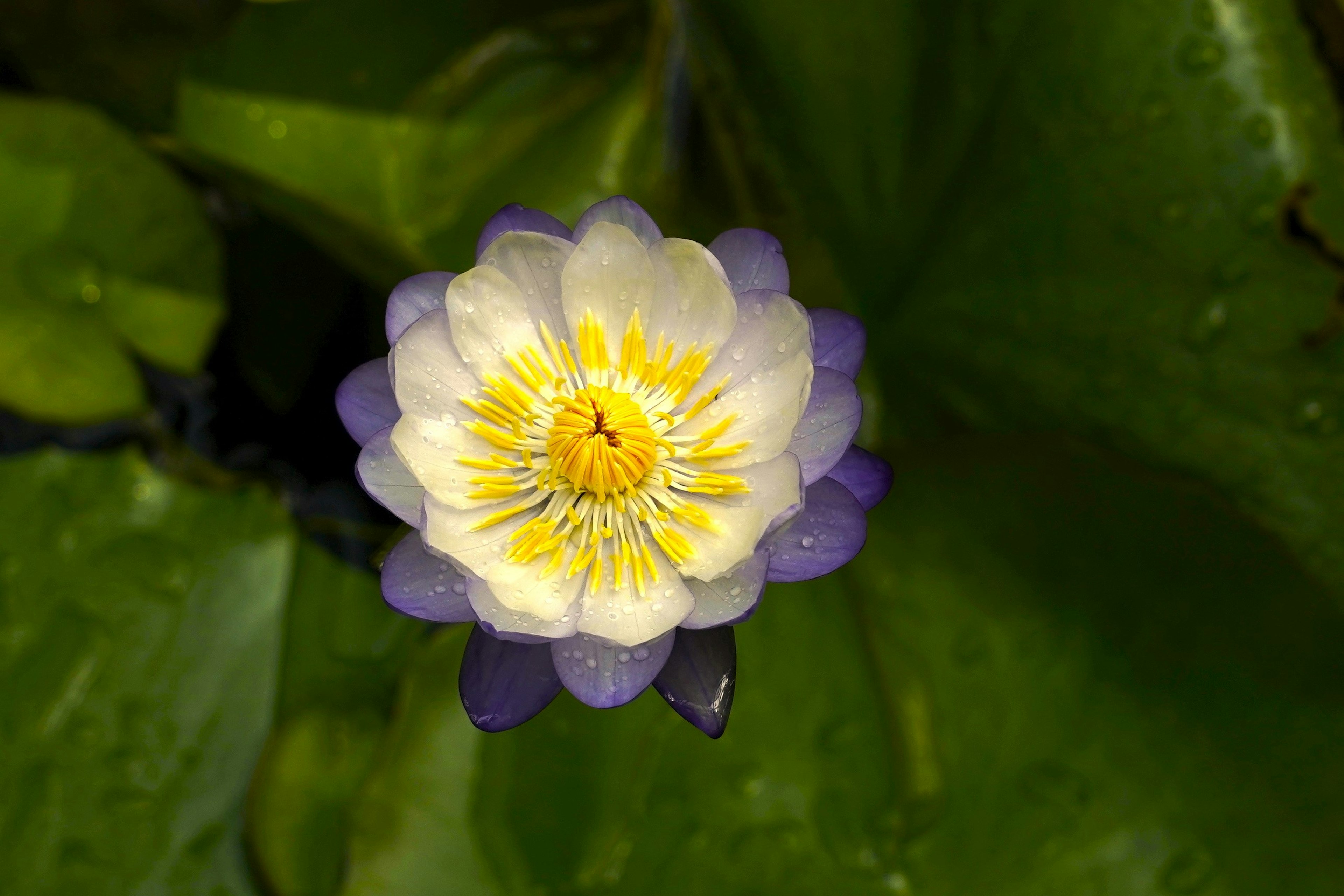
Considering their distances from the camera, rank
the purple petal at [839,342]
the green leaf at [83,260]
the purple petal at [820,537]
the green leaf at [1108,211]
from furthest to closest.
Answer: the green leaf at [83,260] → the green leaf at [1108,211] → the purple petal at [839,342] → the purple petal at [820,537]

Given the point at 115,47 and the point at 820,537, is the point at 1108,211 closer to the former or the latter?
the point at 820,537

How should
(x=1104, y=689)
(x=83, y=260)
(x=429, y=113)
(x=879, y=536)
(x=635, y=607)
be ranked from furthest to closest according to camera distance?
(x=429, y=113)
(x=83, y=260)
(x=879, y=536)
(x=1104, y=689)
(x=635, y=607)

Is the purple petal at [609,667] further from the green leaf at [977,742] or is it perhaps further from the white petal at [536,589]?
the green leaf at [977,742]

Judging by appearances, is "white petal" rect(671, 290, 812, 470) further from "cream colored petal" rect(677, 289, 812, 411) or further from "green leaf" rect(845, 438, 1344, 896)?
"green leaf" rect(845, 438, 1344, 896)

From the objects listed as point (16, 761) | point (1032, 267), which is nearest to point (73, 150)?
point (16, 761)

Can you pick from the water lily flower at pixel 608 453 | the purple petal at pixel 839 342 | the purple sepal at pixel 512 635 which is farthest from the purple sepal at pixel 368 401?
the purple petal at pixel 839 342

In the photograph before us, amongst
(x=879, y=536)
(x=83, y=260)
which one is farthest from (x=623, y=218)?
(x=83, y=260)

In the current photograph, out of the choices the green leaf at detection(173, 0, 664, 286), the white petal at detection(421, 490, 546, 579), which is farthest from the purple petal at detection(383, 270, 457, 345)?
the green leaf at detection(173, 0, 664, 286)
